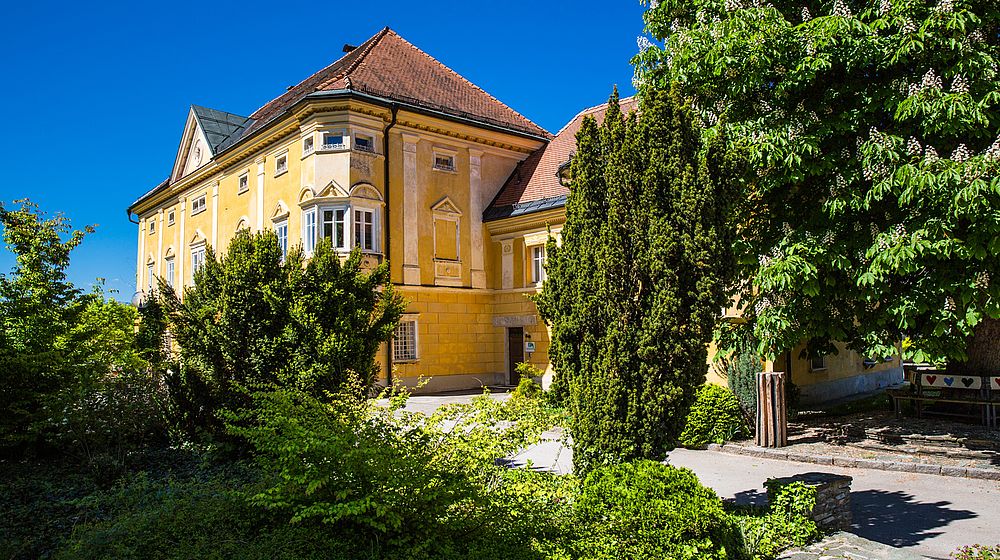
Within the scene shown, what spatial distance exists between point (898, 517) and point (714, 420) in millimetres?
5082

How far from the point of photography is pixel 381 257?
74.4 ft

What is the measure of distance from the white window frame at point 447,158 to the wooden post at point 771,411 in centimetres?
1574

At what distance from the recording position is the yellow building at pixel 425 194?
22625mm

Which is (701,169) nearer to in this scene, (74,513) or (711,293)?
(711,293)

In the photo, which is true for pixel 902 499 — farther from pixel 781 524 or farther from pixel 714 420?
pixel 714 420

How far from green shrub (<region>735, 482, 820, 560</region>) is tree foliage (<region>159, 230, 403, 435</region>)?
5.61 meters

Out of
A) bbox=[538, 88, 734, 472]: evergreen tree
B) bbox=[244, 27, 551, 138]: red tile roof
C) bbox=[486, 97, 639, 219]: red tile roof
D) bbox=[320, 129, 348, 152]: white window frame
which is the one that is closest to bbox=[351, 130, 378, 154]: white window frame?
bbox=[320, 129, 348, 152]: white window frame

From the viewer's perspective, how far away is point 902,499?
8891 millimetres

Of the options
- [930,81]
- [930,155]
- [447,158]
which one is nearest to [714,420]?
[930,155]

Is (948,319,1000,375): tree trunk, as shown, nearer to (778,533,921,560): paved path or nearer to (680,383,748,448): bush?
(680,383,748,448): bush

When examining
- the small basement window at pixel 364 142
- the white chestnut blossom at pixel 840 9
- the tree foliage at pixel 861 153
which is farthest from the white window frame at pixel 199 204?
the white chestnut blossom at pixel 840 9

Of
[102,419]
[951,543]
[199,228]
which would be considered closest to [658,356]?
[951,543]

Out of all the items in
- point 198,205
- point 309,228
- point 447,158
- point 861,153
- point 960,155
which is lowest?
point 960,155

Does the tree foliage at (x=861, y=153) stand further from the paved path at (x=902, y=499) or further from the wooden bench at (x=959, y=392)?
the wooden bench at (x=959, y=392)
